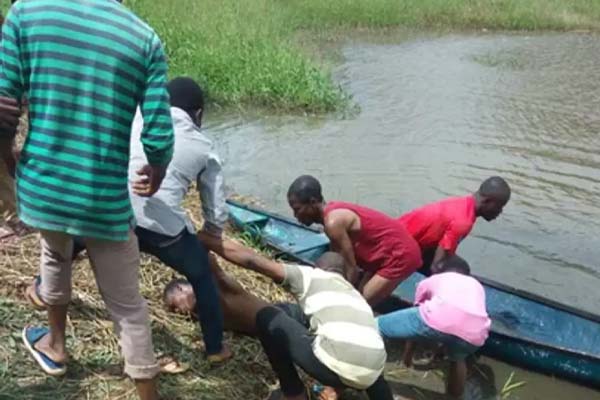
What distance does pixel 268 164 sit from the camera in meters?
9.28

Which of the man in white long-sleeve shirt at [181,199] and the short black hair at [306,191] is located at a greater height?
the man in white long-sleeve shirt at [181,199]

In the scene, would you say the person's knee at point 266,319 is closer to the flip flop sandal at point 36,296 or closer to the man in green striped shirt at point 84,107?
the man in green striped shirt at point 84,107

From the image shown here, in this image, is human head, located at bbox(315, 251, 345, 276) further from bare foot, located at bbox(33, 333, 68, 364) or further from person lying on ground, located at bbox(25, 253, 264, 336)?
bare foot, located at bbox(33, 333, 68, 364)

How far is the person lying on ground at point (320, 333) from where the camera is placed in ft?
10.9

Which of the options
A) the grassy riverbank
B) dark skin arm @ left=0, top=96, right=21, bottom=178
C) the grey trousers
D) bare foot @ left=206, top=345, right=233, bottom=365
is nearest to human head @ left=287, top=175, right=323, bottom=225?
bare foot @ left=206, top=345, right=233, bottom=365

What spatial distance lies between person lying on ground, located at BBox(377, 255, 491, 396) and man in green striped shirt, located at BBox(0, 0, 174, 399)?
5.92 feet

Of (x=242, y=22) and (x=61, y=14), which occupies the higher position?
(x=61, y=14)

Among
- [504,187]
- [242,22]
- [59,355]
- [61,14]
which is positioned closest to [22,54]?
[61,14]

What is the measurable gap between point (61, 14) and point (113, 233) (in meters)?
0.79

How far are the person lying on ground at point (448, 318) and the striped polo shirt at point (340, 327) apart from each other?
71 centimetres

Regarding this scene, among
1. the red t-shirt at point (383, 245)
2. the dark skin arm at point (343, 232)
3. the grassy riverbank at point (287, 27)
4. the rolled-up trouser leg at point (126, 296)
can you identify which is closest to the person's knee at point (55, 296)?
the rolled-up trouser leg at point (126, 296)

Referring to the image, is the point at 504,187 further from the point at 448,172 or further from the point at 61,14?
the point at 448,172

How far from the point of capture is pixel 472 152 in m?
9.80

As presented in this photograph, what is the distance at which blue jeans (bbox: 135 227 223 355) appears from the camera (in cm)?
346
